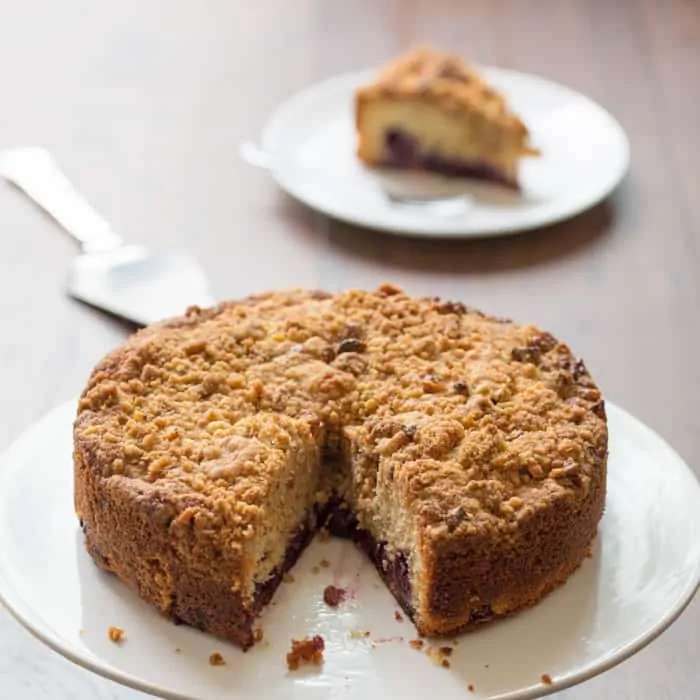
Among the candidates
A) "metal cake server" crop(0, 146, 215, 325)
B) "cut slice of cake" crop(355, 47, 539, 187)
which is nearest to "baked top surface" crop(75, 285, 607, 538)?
"metal cake server" crop(0, 146, 215, 325)

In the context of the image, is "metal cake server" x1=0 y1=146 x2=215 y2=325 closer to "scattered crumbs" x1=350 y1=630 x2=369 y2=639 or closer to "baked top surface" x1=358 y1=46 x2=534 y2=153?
"baked top surface" x1=358 y1=46 x2=534 y2=153

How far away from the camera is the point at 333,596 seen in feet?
4.92

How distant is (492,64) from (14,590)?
2254 mm

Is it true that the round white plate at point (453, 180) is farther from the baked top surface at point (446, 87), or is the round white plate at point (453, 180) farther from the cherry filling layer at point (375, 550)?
the cherry filling layer at point (375, 550)

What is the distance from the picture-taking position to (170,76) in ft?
10.4

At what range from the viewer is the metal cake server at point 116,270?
7.29 feet

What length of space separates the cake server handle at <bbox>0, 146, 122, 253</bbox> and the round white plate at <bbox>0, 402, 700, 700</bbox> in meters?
0.91

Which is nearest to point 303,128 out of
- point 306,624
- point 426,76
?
point 426,76

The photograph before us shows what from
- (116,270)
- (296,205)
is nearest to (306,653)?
(116,270)

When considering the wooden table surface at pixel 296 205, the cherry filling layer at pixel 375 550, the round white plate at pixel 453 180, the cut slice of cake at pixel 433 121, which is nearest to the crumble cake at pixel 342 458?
the cherry filling layer at pixel 375 550

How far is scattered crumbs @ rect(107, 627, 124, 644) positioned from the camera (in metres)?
1.39

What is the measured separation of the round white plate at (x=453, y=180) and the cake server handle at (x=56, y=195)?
15.1 inches

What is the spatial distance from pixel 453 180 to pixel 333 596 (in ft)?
4.66

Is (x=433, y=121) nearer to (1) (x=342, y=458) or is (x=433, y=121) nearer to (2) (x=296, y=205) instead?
(2) (x=296, y=205)
